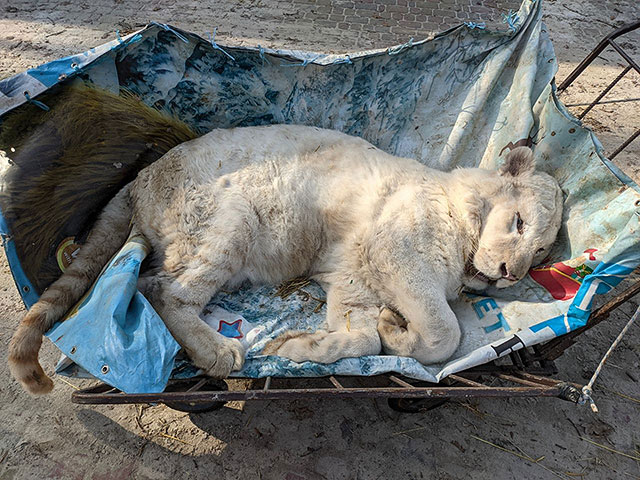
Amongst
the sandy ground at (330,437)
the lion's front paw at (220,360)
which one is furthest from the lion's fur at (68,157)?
the lion's front paw at (220,360)

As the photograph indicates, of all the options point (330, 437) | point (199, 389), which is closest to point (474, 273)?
point (330, 437)

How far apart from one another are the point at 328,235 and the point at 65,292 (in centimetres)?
192

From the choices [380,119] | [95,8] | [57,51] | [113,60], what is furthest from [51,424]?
[95,8]

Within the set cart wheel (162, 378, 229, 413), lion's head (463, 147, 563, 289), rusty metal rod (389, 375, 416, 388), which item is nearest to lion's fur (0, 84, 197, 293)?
cart wheel (162, 378, 229, 413)

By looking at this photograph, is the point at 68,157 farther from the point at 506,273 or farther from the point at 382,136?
the point at 506,273

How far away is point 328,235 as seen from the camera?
380cm

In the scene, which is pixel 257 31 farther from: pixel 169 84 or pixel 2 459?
pixel 2 459

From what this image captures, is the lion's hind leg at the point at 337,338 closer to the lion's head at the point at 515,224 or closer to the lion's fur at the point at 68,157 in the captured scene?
the lion's head at the point at 515,224

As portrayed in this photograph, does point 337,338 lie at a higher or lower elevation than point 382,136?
lower

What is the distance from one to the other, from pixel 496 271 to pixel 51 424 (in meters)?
3.36

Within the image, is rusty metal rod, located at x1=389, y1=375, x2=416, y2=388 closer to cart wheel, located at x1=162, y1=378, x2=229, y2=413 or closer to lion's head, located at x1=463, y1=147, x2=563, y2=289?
lion's head, located at x1=463, y1=147, x2=563, y2=289

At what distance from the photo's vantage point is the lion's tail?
111 inches

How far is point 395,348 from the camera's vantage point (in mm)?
3314

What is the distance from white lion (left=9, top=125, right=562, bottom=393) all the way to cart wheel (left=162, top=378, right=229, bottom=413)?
0.21m
